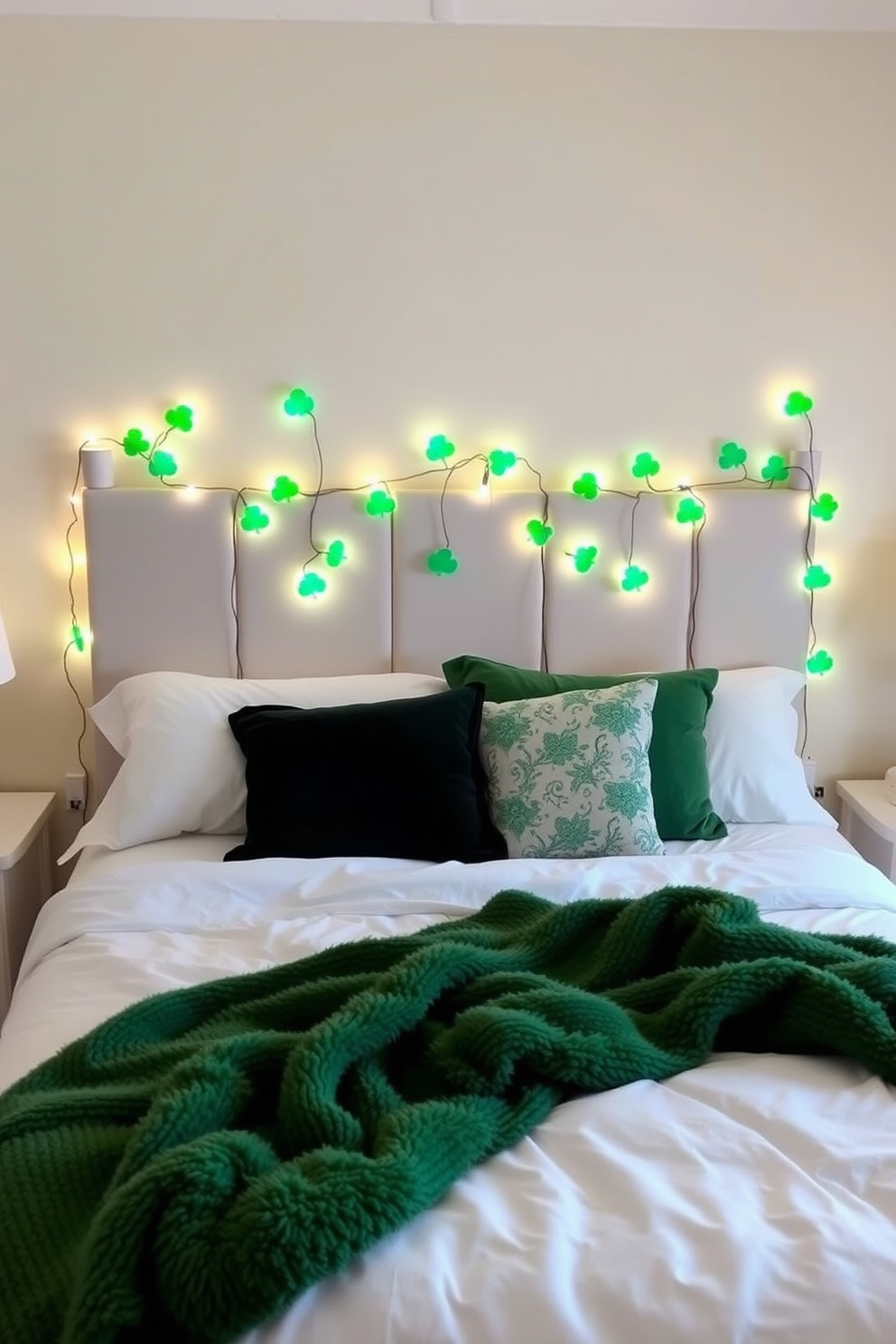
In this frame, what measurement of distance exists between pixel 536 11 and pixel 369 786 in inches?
68.1

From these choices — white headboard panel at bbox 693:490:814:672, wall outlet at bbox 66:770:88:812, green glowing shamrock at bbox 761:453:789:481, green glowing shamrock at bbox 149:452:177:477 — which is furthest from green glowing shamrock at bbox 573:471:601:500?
wall outlet at bbox 66:770:88:812

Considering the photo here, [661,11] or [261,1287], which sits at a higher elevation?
[661,11]

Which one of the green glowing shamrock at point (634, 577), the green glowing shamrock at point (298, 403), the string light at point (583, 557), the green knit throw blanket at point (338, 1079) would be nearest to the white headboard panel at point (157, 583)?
the green glowing shamrock at point (298, 403)

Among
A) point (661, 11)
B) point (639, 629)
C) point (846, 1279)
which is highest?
point (661, 11)

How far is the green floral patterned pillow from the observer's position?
227cm

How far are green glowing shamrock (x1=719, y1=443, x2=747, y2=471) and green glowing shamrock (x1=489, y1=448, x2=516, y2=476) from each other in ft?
1.61

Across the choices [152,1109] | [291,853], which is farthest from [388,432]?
[152,1109]

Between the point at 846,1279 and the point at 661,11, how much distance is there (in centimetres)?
254

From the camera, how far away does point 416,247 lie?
8.93ft

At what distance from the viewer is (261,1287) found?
1.05 metres

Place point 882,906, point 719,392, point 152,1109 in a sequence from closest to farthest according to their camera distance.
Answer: point 152,1109 → point 882,906 → point 719,392

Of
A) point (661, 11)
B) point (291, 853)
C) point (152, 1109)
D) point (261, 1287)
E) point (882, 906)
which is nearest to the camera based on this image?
point (261, 1287)

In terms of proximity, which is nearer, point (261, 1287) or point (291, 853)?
point (261, 1287)

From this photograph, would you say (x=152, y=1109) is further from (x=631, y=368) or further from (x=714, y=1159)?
(x=631, y=368)
